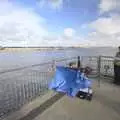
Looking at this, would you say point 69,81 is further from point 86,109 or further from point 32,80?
point 32,80

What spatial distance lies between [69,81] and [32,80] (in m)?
2.06

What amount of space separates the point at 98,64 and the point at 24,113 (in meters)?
6.11

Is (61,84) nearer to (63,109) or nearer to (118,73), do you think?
(63,109)

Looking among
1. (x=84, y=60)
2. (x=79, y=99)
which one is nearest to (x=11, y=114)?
(x=79, y=99)

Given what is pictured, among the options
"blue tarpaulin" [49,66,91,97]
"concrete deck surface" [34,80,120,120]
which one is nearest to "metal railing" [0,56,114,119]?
"blue tarpaulin" [49,66,91,97]

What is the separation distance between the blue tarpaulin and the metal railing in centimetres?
61

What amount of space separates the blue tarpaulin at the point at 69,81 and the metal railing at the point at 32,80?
0.61 meters

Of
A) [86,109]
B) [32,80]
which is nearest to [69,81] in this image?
[86,109]

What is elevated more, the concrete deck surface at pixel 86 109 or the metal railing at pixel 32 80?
the metal railing at pixel 32 80

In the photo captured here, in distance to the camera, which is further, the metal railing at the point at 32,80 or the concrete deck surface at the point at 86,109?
the metal railing at the point at 32,80

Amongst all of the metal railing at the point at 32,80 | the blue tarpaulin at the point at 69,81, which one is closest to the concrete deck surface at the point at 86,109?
the blue tarpaulin at the point at 69,81

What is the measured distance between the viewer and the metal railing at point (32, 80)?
6084 mm

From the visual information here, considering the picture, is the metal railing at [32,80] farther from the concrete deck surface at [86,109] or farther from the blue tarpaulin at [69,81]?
the concrete deck surface at [86,109]

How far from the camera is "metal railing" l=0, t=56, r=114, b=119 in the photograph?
240 inches
